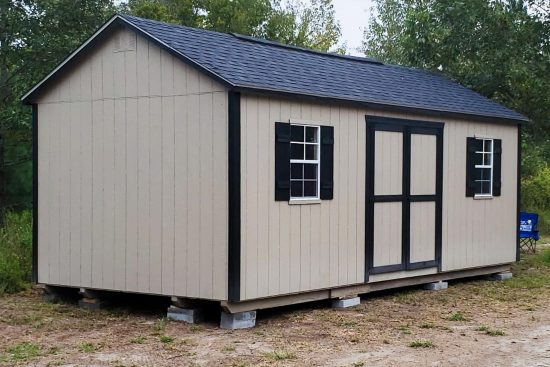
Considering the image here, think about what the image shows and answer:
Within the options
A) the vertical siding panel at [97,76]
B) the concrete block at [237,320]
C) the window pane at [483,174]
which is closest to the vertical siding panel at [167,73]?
the vertical siding panel at [97,76]

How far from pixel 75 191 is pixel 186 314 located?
2.37 metres

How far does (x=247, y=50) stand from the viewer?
37.5 ft

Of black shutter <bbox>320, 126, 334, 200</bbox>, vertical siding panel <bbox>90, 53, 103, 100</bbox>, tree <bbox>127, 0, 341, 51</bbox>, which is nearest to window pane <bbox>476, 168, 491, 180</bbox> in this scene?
black shutter <bbox>320, 126, 334, 200</bbox>

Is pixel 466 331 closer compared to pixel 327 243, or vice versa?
pixel 466 331

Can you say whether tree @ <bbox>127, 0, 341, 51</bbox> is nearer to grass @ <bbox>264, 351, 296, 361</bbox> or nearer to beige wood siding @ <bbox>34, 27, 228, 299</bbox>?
beige wood siding @ <bbox>34, 27, 228, 299</bbox>

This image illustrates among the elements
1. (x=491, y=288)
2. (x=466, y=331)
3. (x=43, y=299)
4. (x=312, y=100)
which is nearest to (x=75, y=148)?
(x=43, y=299)

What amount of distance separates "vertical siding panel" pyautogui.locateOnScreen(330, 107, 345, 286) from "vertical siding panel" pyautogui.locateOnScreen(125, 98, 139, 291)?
241 cm

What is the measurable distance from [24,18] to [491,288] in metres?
10.2

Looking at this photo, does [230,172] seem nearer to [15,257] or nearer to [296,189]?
[296,189]

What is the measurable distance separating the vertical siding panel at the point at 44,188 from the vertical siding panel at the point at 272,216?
10.4ft

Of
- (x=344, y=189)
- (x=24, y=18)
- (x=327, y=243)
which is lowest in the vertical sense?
(x=327, y=243)

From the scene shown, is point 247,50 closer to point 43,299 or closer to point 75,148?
point 75,148

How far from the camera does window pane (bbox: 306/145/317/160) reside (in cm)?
1050

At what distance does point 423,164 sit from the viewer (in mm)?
12406
